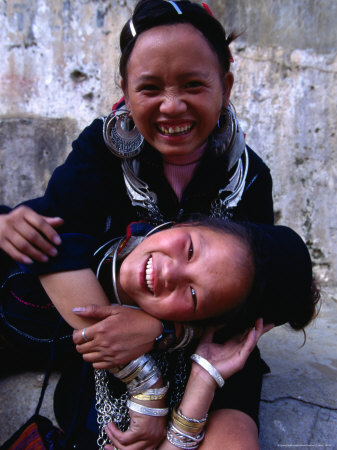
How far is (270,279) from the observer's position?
123cm

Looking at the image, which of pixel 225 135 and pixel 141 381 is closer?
pixel 141 381

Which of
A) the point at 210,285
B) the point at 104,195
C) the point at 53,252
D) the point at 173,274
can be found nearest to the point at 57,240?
the point at 53,252

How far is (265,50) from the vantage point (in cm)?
278

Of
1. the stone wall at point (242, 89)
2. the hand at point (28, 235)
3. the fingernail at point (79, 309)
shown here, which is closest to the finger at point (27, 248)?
the hand at point (28, 235)

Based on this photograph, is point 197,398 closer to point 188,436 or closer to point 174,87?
point 188,436

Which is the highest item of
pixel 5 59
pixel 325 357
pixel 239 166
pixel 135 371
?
pixel 5 59

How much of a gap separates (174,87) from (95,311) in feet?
2.24

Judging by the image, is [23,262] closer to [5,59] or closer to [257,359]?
[257,359]

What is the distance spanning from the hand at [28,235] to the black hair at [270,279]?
0.43 metres

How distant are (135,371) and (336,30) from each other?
258 centimetres

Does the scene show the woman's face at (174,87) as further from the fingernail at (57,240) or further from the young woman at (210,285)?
the fingernail at (57,240)

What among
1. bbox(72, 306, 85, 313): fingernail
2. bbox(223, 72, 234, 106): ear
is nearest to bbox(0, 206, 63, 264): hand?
bbox(72, 306, 85, 313): fingernail

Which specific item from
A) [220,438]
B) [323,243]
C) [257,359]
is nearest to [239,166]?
[257,359]

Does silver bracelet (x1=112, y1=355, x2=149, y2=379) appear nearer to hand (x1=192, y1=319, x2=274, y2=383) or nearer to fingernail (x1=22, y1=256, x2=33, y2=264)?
hand (x1=192, y1=319, x2=274, y2=383)
